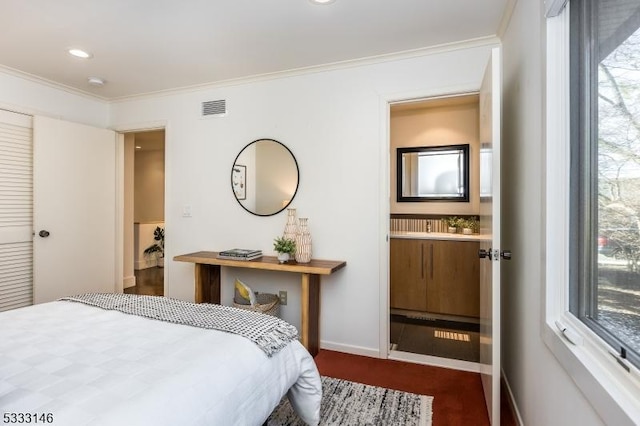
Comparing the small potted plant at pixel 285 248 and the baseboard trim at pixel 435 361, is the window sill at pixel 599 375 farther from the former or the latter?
the small potted plant at pixel 285 248

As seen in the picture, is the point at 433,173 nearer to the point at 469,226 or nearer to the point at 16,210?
the point at 469,226

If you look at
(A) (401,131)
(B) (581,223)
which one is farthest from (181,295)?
(B) (581,223)

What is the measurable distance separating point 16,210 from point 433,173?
421 centimetres

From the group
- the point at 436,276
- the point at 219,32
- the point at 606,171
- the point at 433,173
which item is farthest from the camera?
the point at 433,173

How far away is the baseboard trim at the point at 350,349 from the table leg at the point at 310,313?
8 centimetres

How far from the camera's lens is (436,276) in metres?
3.56

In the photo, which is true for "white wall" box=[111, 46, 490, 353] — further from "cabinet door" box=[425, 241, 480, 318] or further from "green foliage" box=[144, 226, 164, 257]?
"green foliage" box=[144, 226, 164, 257]

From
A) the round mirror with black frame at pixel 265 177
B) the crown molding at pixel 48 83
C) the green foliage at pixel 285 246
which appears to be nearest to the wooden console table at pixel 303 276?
the green foliage at pixel 285 246

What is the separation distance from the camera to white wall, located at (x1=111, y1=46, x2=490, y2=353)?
2.75 meters

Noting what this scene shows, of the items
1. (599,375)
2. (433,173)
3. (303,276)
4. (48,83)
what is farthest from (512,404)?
(48,83)

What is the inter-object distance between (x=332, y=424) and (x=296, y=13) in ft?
7.78

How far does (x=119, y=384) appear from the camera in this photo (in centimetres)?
105

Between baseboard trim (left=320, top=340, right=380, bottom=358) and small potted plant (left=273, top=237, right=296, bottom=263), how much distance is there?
0.81 meters

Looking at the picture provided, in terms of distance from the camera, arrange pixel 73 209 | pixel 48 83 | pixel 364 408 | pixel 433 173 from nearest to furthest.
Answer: pixel 364 408, pixel 48 83, pixel 73 209, pixel 433 173
